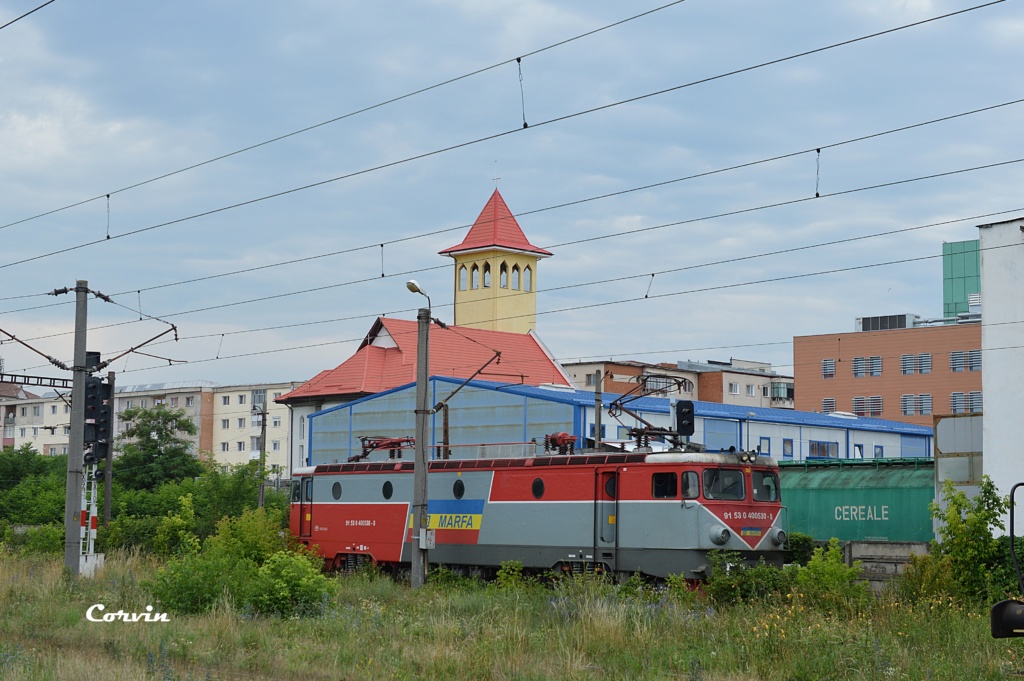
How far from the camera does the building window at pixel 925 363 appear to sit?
8944 centimetres

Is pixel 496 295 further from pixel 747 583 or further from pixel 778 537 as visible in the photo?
pixel 747 583

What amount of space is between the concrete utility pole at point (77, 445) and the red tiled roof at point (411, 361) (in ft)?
136

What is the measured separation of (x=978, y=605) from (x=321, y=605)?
432 inches

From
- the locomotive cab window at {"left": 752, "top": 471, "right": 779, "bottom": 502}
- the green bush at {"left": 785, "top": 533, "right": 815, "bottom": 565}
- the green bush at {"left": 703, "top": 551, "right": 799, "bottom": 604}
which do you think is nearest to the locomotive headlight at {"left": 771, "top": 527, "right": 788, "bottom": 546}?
the locomotive cab window at {"left": 752, "top": 471, "right": 779, "bottom": 502}

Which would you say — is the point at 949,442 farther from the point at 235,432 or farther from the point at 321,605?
the point at 235,432

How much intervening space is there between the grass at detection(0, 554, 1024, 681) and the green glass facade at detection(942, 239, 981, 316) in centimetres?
7202

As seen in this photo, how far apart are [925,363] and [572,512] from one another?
7037 cm

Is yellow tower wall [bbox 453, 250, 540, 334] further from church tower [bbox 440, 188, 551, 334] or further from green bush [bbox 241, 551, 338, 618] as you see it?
green bush [bbox 241, 551, 338, 618]

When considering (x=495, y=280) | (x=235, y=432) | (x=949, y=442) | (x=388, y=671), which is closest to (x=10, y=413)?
(x=235, y=432)

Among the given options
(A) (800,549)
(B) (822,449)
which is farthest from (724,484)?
(B) (822,449)

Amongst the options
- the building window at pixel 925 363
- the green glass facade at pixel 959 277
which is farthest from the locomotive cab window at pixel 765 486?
the building window at pixel 925 363

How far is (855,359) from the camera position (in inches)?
3671

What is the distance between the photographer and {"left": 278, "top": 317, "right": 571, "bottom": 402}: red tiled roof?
70.1 m

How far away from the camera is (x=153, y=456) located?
58688mm
